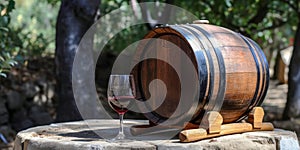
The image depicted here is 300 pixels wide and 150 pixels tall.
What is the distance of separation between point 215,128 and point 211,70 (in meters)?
0.29

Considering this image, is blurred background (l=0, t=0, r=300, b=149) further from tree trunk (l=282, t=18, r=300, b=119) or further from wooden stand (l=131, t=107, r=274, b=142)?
wooden stand (l=131, t=107, r=274, b=142)

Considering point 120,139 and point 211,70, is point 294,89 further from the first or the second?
point 120,139

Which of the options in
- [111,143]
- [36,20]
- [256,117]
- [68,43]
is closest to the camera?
[111,143]

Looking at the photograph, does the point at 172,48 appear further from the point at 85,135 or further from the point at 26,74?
the point at 26,74

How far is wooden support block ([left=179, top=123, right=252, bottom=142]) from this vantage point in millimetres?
2178

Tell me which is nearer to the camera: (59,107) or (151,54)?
(151,54)

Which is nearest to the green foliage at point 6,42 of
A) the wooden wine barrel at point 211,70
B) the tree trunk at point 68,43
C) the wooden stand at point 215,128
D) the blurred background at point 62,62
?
the blurred background at point 62,62

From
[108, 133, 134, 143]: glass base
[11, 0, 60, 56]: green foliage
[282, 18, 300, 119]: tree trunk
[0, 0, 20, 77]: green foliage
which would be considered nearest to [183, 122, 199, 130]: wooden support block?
[108, 133, 134, 143]: glass base

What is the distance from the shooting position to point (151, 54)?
2.57 metres

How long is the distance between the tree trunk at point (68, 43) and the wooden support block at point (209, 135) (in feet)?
7.62

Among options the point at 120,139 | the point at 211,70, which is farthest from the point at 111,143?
the point at 211,70

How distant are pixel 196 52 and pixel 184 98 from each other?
0.28m

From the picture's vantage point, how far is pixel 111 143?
7.02 feet

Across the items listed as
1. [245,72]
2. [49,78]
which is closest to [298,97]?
[49,78]
